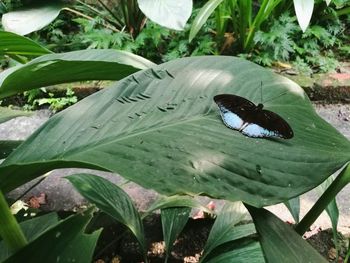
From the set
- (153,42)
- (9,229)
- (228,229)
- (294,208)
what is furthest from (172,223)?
(153,42)

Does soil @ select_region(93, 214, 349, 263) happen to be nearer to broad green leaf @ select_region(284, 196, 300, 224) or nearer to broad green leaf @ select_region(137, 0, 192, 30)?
broad green leaf @ select_region(284, 196, 300, 224)


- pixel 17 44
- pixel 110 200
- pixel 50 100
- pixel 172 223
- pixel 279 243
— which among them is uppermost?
pixel 17 44

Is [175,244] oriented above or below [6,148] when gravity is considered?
below

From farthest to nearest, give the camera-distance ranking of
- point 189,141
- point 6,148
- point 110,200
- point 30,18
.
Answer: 1. point 30,18
2. point 6,148
3. point 110,200
4. point 189,141

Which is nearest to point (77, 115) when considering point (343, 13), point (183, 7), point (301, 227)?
point (301, 227)

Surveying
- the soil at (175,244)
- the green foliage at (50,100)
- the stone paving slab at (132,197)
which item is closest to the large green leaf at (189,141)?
the soil at (175,244)

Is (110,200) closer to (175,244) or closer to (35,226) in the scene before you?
(35,226)

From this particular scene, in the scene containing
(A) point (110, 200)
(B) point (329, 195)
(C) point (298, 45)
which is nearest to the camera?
(B) point (329, 195)
